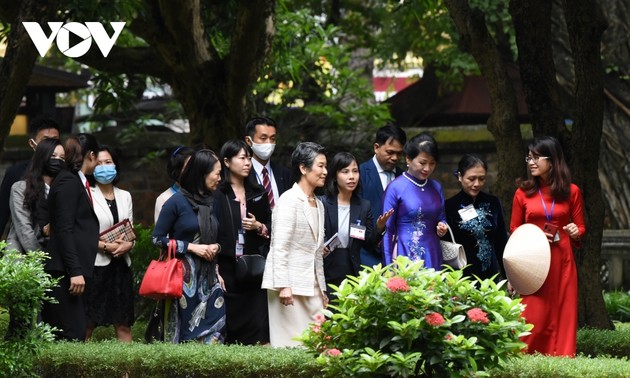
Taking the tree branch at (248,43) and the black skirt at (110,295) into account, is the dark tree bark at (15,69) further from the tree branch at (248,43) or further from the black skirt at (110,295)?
the tree branch at (248,43)

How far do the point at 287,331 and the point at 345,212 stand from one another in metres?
1.06

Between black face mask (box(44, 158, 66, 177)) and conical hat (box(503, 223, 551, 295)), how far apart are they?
10.9 ft

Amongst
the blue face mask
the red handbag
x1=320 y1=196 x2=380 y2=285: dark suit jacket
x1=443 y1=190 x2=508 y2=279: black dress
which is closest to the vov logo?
the blue face mask

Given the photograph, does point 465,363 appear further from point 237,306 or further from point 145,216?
point 145,216

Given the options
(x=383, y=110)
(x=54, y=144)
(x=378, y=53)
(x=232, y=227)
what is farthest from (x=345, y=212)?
(x=378, y=53)

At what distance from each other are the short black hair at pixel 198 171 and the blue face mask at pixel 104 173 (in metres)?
0.55

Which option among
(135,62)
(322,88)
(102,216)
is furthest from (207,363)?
(322,88)

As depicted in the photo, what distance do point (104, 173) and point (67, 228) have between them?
0.85 metres

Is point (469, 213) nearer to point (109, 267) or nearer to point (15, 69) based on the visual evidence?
point (109, 267)

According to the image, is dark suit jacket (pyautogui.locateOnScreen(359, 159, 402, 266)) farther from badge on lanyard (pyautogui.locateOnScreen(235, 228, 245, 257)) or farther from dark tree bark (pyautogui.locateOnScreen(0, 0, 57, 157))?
dark tree bark (pyautogui.locateOnScreen(0, 0, 57, 157))

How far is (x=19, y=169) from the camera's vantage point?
10.5 m

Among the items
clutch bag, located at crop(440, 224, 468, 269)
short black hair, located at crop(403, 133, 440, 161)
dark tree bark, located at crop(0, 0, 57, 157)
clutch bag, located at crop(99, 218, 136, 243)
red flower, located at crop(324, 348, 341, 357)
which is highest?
dark tree bark, located at crop(0, 0, 57, 157)

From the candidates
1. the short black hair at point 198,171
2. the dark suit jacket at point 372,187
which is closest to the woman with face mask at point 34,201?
the short black hair at point 198,171

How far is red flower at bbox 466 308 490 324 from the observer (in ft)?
21.8
